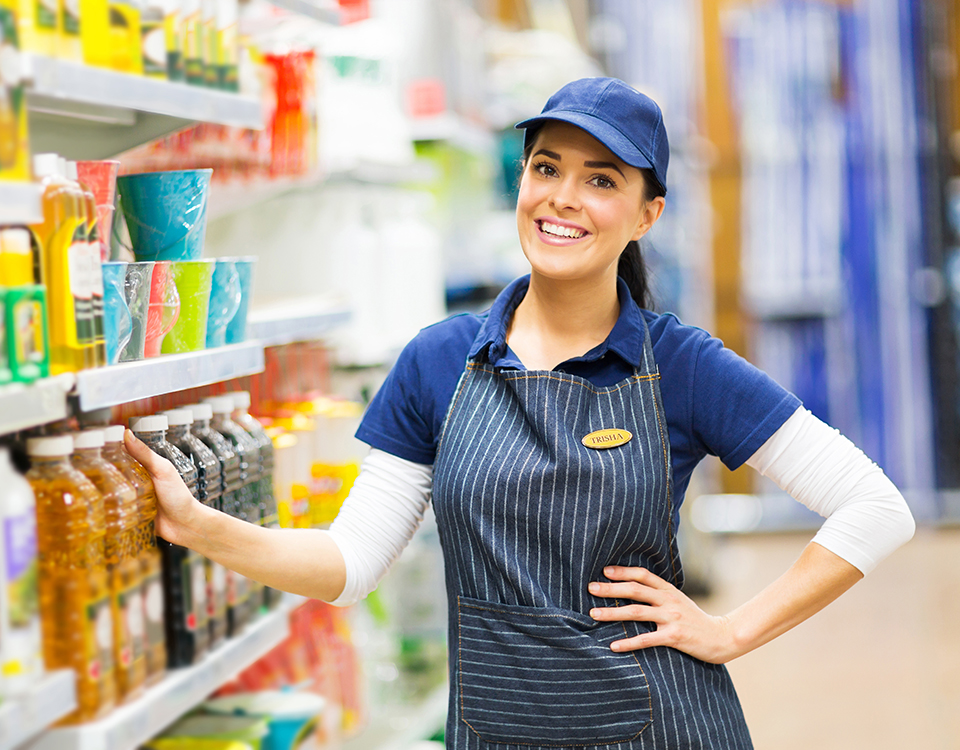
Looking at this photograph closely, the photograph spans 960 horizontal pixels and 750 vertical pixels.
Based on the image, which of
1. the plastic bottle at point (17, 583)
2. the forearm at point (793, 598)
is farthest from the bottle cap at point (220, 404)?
the forearm at point (793, 598)

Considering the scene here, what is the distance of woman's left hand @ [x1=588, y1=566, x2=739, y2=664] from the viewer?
Answer: 1.65m

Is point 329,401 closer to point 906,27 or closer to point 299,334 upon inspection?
point 299,334

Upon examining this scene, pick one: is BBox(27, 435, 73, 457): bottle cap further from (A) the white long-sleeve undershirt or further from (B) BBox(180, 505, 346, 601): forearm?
(A) the white long-sleeve undershirt

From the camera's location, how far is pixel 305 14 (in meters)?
2.28

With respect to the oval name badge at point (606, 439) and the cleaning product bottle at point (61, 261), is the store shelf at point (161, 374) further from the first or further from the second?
the oval name badge at point (606, 439)

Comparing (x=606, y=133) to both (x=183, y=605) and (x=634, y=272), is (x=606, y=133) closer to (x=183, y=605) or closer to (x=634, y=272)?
(x=634, y=272)

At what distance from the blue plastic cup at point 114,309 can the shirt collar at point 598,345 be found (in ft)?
1.72

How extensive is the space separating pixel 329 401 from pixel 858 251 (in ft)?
17.4

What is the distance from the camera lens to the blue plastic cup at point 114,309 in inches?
57.7

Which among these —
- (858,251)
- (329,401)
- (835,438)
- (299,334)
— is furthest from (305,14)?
(858,251)

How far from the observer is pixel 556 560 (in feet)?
5.39

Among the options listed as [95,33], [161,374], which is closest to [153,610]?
[161,374]

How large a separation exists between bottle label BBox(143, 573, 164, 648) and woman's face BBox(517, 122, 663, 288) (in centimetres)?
78

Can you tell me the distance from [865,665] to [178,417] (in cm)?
379
